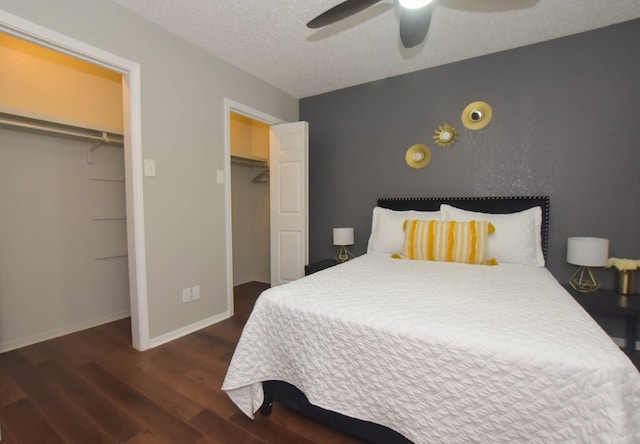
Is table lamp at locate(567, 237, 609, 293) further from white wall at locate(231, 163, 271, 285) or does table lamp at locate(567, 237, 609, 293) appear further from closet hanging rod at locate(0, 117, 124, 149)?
closet hanging rod at locate(0, 117, 124, 149)

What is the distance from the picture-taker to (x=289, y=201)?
3.35 meters

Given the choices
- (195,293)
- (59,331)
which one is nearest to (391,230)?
(195,293)

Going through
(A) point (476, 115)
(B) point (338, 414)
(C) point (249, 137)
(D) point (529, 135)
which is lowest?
(B) point (338, 414)

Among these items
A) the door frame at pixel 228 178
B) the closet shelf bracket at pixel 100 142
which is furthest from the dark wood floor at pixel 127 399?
the closet shelf bracket at pixel 100 142

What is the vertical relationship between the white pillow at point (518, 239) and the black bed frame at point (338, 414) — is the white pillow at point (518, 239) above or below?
above

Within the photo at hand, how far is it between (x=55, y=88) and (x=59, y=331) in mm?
2010

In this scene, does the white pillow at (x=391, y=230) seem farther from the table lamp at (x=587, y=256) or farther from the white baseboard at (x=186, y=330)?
the white baseboard at (x=186, y=330)

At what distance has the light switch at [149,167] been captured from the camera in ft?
6.98

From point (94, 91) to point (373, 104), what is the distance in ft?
8.90

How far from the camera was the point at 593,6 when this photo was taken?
77.9 inches

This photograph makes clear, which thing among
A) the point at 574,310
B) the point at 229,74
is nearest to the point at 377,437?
the point at 574,310

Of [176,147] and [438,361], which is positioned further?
[176,147]

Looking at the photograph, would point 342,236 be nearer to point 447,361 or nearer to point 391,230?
point 391,230

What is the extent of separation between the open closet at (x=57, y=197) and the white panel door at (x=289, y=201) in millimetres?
1521
